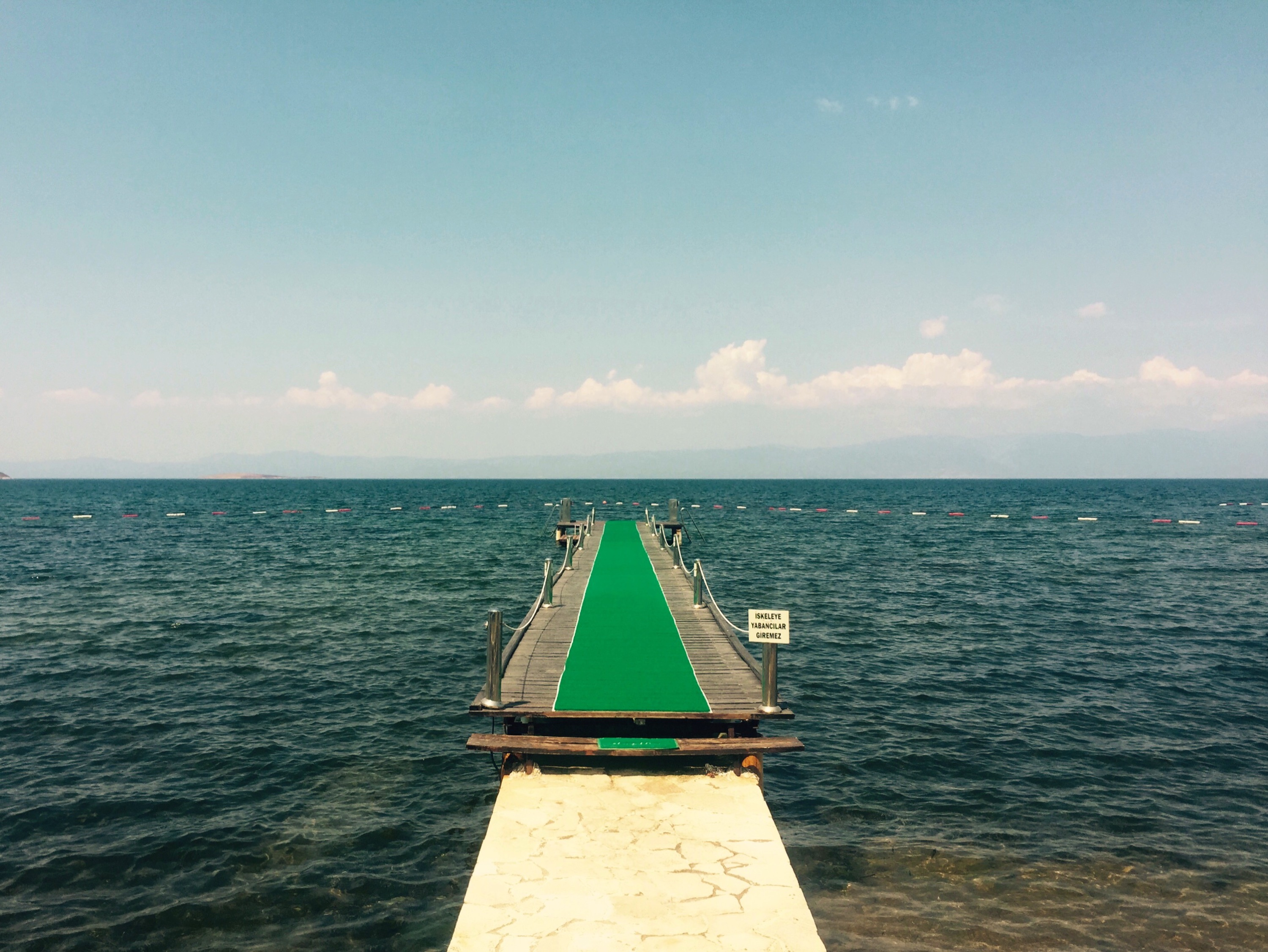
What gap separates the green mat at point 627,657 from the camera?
12.9 meters

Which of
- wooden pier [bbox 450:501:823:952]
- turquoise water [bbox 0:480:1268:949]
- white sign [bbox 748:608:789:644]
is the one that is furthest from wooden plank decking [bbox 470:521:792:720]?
turquoise water [bbox 0:480:1268:949]

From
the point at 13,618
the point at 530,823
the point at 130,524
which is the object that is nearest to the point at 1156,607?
the point at 530,823

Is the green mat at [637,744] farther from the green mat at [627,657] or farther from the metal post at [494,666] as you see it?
the metal post at [494,666]

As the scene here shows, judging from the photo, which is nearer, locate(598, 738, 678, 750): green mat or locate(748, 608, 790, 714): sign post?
locate(598, 738, 678, 750): green mat

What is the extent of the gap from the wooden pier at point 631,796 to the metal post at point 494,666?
0.09 feet

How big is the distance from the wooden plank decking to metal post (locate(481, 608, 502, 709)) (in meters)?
0.15

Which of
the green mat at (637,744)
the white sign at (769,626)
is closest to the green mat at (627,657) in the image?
the green mat at (637,744)

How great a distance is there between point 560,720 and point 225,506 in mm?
111149

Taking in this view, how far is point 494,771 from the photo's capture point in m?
14.7

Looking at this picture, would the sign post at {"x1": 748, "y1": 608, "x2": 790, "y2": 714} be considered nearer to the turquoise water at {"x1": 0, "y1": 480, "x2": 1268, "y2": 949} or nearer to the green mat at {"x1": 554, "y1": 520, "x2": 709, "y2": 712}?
the green mat at {"x1": 554, "y1": 520, "x2": 709, "y2": 712}

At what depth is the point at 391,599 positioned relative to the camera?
102 ft

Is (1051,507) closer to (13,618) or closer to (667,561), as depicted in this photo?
(667,561)

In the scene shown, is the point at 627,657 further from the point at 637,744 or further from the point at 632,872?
the point at 632,872

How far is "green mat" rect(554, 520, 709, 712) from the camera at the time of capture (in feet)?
42.2
